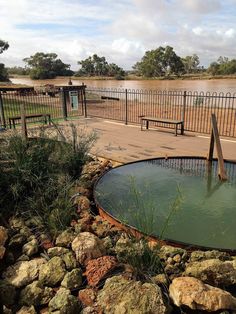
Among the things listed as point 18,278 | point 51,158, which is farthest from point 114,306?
point 51,158

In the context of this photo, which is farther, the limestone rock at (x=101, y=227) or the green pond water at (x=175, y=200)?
the green pond water at (x=175, y=200)

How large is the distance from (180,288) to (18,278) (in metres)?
1.46

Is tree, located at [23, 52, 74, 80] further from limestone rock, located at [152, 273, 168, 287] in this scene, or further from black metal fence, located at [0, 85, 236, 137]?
limestone rock, located at [152, 273, 168, 287]

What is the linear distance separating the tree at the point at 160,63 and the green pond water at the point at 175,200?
256 ft

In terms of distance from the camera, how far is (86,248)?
298cm

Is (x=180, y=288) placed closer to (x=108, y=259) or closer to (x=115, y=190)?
(x=108, y=259)

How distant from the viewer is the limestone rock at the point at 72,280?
2.71 m

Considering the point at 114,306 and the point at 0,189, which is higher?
the point at 0,189

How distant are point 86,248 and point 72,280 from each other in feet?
1.13

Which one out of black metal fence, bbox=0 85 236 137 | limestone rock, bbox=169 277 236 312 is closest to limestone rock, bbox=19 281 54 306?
limestone rock, bbox=169 277 236 312

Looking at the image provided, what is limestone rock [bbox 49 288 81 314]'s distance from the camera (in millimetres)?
2432

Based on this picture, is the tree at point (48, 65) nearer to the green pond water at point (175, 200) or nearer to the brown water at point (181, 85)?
the brown water at point (181, 85)

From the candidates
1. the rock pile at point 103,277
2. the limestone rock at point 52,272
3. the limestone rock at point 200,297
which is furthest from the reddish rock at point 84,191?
the limestone rock at point 200,297

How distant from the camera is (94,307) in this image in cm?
249
